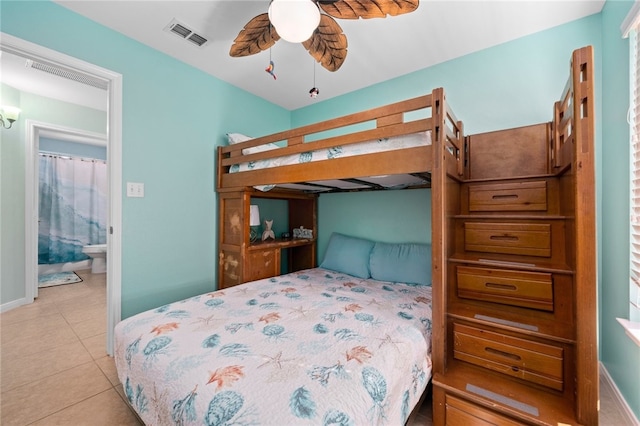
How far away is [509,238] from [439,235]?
0.57 meters

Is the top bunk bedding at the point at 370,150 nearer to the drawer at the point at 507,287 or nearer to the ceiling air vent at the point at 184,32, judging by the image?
the drawer at the point at 507,287

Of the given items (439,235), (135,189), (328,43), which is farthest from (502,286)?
(135,189)

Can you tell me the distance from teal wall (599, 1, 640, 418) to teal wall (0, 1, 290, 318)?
2.96 metres

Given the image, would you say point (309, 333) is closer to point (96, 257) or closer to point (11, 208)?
point (11, 208)

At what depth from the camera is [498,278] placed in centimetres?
138

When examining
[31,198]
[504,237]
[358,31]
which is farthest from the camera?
[31,198]

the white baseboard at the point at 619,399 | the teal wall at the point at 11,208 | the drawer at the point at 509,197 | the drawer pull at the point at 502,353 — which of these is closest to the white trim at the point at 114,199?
the teal wall at the point at 11,208

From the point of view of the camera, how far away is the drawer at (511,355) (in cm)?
115

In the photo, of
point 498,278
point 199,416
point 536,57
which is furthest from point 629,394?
point 536,57

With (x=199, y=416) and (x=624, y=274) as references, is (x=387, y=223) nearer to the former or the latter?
(x=624, y=274)

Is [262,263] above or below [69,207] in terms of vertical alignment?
below

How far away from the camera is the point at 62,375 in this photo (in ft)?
5.50

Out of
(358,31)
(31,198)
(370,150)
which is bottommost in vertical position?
(31,198)

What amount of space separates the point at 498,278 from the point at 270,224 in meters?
2.24
